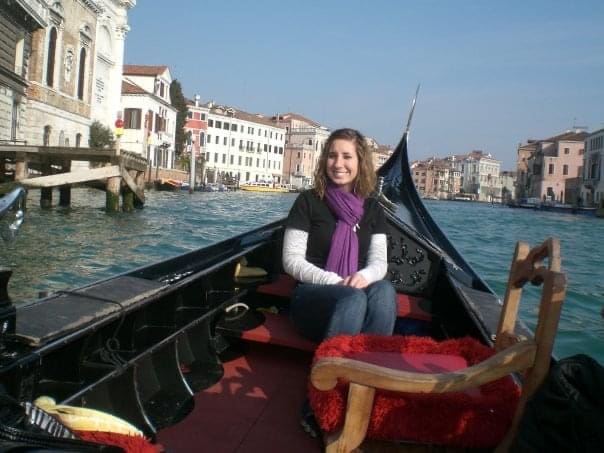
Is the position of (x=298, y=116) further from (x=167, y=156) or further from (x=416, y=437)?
(x=416, y=437)

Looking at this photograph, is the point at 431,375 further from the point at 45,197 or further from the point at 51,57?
the point at 51,57

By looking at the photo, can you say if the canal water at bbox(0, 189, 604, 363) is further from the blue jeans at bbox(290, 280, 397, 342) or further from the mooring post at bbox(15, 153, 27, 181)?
the blue jeans at bbox(290, 280, 397, 342)

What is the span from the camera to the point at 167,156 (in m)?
28.3

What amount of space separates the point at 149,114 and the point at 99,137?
20.5 feet

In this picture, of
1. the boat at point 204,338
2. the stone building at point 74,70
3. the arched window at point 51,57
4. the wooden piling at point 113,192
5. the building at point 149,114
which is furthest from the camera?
the building at point 149,114

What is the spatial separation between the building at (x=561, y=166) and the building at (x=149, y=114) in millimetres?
26813

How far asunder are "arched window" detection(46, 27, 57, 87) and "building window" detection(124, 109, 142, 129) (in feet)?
26.4

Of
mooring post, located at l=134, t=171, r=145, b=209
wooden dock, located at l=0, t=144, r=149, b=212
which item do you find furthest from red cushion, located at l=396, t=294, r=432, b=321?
mooring post, located at l=134, t=171, r=145, b=209

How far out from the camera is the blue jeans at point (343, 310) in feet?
4.66

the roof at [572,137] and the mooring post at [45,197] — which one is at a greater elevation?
the roof at [572,137]

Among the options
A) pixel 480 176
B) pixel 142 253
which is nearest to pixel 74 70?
pixel 142 253

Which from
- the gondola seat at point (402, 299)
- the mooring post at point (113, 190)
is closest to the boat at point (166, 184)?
the mooring post at point (113, 190)

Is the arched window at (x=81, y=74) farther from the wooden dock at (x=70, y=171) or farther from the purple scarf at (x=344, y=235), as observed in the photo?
the purple scarf at (x=344, y=235)

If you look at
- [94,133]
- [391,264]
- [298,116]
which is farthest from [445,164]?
[391,264]
